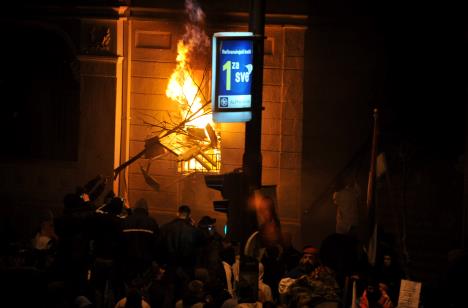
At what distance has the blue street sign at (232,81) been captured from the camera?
13.9 m

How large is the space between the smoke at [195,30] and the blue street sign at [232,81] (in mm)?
7116

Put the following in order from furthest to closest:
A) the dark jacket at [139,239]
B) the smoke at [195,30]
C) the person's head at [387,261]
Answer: the smoke at [195,30]
the dark jacket at [139,239]
the person's head at [387,261]

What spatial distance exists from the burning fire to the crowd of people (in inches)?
144

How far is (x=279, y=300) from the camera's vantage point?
50.2 ft

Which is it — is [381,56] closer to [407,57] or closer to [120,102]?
[407,57]

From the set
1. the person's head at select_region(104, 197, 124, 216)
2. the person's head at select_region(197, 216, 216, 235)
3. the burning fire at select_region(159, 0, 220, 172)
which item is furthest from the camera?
the burning fire at select_region(159, 0, 220, 172)

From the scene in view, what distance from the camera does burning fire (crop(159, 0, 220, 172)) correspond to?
20.9m

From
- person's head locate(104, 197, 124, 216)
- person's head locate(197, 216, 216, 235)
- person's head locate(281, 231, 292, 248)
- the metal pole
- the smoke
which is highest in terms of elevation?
the smoke

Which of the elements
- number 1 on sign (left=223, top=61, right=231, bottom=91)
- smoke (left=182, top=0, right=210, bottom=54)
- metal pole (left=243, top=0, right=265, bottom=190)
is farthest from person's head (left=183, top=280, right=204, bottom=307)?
smoke (left=182, top=0, right=210, bottom=54)

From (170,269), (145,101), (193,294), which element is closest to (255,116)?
(193,294)

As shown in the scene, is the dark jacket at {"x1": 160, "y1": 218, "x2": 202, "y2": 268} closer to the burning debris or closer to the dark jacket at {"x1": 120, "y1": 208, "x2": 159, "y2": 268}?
the dark jacket at {"x1": 120, "y1": 208, "x2": 159, "y2": 268}

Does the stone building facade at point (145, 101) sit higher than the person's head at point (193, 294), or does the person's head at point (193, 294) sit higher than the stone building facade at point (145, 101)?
the stone building facade at point (145, 101)

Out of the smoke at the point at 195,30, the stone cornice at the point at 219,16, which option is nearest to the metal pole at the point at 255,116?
the stone cornice at the point at 219,16

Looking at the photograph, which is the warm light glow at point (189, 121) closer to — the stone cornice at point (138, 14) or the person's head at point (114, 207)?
the stone cornice at point (138, 14)
